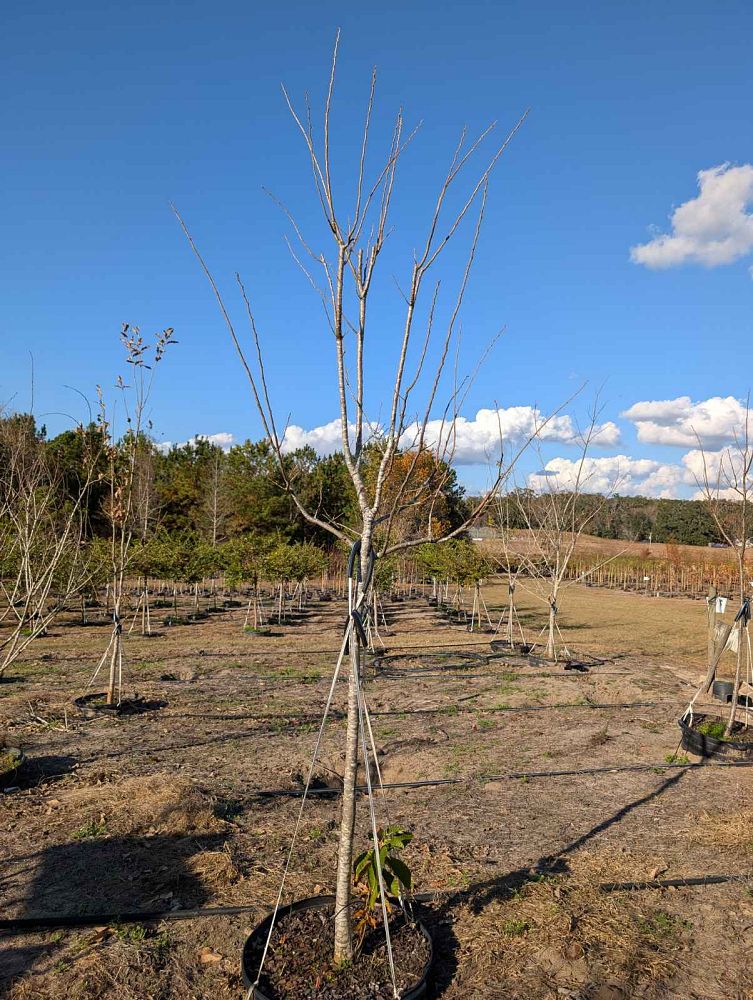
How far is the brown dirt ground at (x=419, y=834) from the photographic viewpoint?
311 centimetres

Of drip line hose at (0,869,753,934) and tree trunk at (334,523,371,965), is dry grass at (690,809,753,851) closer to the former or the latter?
drip line hose at (0,869,753,934)

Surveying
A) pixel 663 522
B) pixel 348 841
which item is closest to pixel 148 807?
pixel 348 841

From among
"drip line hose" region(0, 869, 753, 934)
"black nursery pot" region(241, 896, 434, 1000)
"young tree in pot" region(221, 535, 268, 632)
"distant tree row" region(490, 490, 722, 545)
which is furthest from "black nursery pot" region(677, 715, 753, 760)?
"distant tree row" region(490, 490, 722, 545)

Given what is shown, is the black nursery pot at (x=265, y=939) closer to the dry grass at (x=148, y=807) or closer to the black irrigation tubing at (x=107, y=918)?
the black irrigation tubing at (x=107, y=918)

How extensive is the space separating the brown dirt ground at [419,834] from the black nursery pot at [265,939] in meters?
0.17

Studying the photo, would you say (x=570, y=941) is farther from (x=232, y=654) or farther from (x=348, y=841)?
(x=232, y=654)

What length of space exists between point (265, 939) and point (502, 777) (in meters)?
3.10

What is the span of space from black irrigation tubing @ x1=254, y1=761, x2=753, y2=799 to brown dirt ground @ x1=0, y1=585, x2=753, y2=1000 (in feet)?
0.14

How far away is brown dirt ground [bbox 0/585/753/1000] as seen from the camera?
122 inches

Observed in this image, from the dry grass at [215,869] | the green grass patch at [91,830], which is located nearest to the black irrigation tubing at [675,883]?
the dry grass at [215,869]

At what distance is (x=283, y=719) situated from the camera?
742 centimetres

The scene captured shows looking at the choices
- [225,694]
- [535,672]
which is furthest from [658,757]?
[225,694]

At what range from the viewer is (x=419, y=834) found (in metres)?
4.56

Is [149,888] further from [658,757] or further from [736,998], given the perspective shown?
[658,757]
